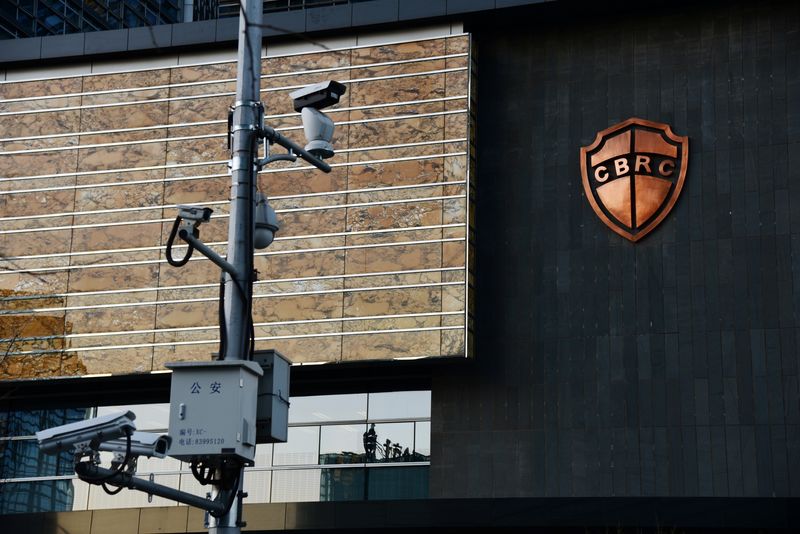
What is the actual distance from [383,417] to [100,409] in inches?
288

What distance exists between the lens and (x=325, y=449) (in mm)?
30500

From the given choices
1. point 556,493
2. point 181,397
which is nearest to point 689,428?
point 556,493

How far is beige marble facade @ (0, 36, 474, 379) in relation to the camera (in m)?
29.7

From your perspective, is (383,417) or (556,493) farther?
(383,417)

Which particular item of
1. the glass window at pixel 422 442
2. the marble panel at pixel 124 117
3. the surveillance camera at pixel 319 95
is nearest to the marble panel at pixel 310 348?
the glass window at pixel 422 442

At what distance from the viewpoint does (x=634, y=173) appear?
29.6 m

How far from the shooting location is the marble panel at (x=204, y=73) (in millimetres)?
32375

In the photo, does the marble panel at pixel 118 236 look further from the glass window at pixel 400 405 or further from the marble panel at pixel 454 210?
the marble panel at pixel 454 210

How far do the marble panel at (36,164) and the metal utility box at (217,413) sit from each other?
2306 centimetres

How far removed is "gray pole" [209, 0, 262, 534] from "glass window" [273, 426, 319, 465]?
19868mm

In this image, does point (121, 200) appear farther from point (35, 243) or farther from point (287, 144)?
point (287, 144)

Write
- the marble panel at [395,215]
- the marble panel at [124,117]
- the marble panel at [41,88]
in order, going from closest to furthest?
1. the marble panel at [395,215]
2. the marble panel at [124,117]
3. the marble panel at [41,88]

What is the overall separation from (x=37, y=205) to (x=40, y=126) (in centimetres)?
211

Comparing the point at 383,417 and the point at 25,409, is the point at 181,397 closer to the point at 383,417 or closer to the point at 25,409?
the point at 383,417
